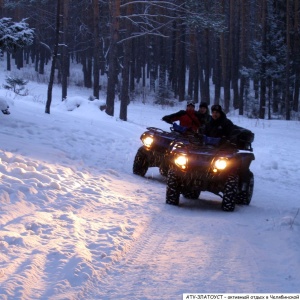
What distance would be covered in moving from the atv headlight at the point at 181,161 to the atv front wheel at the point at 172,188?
20 cm

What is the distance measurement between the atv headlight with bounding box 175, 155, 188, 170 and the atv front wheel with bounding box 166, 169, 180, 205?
20 cm

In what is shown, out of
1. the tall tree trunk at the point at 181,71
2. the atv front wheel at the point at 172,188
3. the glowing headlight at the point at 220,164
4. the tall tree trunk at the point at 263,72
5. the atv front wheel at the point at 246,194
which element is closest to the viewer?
the glowing headlight at the point at 220,164

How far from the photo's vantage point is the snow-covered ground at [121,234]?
4621mm

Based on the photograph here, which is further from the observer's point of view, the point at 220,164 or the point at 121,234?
the point at 220,164

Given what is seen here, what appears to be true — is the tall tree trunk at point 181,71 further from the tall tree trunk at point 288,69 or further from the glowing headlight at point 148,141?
the glowing headlight at point 148,141

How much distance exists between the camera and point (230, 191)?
27.9ft

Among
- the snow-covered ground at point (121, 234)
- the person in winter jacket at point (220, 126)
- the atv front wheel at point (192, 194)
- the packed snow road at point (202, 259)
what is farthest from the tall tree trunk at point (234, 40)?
the packed snow road at point (202, 259)

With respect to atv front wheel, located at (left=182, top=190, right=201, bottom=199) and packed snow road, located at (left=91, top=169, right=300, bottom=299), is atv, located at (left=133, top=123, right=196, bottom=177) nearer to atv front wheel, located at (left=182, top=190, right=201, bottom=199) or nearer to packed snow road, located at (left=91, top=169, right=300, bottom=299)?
atv front wheel, located at (left=182, top=190, right=201, bottom=199)

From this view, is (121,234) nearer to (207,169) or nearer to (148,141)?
(207,169)

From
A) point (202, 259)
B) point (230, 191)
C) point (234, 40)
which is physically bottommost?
point (202, 259)

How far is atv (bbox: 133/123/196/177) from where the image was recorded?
11484 mm

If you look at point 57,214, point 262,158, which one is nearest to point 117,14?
point 262,158

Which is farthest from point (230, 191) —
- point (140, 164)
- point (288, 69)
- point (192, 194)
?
point (288, 69)

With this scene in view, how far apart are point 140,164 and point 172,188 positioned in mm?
3539
